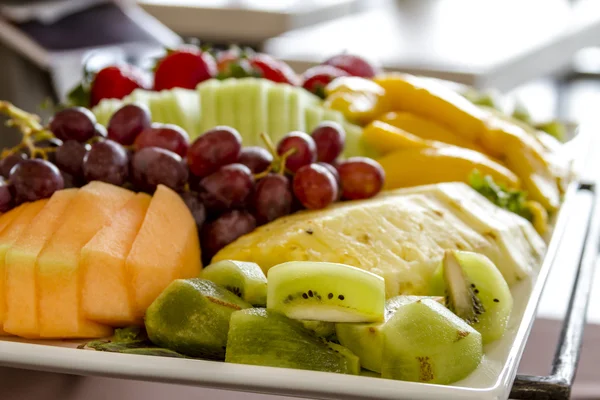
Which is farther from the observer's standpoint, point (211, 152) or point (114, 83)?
point (114, 83)

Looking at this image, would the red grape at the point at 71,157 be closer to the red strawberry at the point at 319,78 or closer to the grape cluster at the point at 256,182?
the grape cluster at the point at 256,182

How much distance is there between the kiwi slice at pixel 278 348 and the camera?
691mm

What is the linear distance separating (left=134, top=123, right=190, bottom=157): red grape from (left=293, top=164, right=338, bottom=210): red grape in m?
0.16

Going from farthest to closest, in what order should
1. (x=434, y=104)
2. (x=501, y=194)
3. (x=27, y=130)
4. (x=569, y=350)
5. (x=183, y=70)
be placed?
(x=183, y=70) < (x=434, y=104) < (x=501, y=194) < (x=27, y=130) < (x=569, y=350)

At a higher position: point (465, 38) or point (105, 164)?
point (105, 164)

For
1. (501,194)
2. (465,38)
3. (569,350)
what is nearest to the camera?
(569,350)

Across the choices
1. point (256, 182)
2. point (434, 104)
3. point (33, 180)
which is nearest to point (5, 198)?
point (33, 180)

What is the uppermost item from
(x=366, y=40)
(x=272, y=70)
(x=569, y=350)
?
(x=272, y=70)

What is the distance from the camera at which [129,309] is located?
0.82 meters

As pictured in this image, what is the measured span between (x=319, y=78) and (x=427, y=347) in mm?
1042

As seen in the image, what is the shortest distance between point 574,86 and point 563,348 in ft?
13.8

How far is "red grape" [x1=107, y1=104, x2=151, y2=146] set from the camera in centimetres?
107

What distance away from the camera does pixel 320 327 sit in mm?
737

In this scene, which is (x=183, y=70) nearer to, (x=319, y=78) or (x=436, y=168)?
(x=319, y=78)
